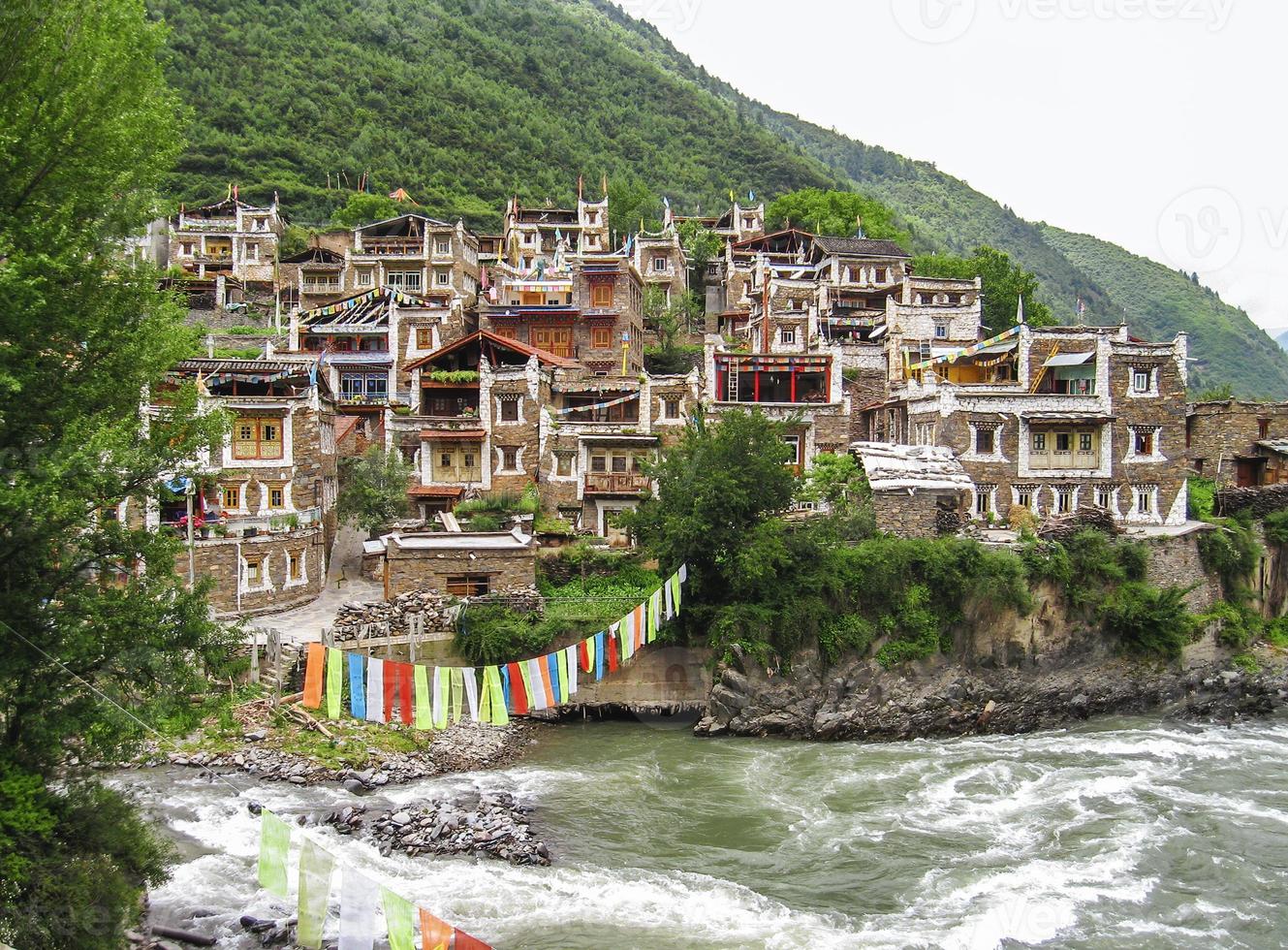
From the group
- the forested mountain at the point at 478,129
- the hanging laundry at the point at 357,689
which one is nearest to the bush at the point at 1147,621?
the hanging laundry at the point at 357,689

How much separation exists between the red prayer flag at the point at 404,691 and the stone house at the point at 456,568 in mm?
9466

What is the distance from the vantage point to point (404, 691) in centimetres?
2531

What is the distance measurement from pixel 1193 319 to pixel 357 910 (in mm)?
162137

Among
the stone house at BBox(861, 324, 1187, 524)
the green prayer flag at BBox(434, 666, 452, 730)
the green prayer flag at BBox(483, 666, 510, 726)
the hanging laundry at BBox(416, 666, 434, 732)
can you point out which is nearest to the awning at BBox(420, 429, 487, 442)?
the stone house at BBox(861, 324, 1187, 524)

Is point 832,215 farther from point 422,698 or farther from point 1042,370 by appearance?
point 422,698

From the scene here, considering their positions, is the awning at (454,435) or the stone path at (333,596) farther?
the awning at (454,435)

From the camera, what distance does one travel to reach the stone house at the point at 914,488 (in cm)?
3841

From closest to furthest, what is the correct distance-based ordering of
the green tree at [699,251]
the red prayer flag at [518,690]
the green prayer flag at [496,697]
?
the green prayer flag at [496,697], the red prayer flag at [518,690], the green tree at [699,251]

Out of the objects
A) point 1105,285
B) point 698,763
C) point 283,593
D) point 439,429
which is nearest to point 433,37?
point 1105,285

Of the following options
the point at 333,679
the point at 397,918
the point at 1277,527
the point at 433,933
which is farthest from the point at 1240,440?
the point at 397,918

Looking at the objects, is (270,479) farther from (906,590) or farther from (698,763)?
(906,590)

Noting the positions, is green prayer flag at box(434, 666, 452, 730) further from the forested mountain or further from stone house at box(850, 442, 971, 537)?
the forested mountain

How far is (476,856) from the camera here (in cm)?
2255

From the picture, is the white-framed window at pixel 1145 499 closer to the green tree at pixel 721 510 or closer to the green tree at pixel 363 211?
the green tree at pixel 721 510
